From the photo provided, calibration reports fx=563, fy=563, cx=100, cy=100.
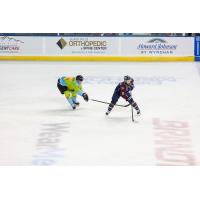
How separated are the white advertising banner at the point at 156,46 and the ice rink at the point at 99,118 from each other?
1.56 feet

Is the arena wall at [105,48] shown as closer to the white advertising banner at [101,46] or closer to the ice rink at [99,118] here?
the white advertising banner at [101,46]

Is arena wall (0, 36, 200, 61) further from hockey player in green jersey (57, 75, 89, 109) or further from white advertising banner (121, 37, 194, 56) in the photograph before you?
hockey player in green jersey (57, 75, 89, 109)

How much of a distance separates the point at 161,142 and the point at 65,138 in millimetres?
1893

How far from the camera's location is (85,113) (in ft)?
41.8

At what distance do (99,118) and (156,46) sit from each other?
566 cm

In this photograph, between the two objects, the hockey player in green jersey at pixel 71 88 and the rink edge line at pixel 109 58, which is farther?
the rink edge line at pixel 109 58

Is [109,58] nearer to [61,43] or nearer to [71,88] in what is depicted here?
[61,43]

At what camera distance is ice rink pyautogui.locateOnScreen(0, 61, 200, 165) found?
10.3 metres

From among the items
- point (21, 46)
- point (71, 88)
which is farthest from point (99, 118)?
point (21, 46)

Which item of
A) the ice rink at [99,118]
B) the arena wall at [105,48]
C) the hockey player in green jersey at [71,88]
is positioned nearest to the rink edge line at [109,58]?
the arena wall at [105,48]

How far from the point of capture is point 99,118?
40.6 ft

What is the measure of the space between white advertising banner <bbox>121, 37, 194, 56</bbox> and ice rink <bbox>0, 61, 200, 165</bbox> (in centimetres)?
48

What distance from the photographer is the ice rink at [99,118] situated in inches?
405

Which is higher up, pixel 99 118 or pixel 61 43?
pixel 61 43
